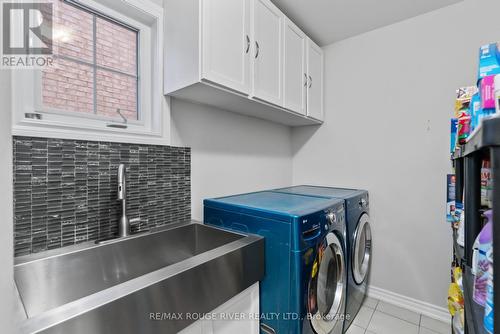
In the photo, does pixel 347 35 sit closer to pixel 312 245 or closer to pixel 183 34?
pixel 183 34

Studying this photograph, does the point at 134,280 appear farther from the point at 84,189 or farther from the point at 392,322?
the point at 392,322

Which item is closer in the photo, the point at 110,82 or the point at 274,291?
the point at 274,291

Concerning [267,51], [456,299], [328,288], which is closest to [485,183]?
[456,299]

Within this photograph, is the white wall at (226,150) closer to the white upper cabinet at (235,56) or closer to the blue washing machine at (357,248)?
the white upper cabinet at (235,56)

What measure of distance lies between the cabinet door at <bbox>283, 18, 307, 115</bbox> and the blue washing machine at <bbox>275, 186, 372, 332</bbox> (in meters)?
0.83

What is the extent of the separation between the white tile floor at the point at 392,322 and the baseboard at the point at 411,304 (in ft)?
0.11

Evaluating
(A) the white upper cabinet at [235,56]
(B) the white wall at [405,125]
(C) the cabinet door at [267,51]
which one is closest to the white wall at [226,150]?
(A) the white upper cabinet at [235,56]

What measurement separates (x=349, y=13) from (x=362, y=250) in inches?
81.1

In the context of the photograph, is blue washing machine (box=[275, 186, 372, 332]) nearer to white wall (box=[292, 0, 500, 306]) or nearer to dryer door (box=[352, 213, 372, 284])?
dryer door (box=[352, 213, 372, 284])

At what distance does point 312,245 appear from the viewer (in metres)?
1.20

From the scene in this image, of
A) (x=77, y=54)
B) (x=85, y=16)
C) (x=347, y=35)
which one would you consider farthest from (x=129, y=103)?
(x=347, y=35)

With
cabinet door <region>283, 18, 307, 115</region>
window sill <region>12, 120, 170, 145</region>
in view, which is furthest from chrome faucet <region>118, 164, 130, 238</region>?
cabinet door <region>283, 18, 307, 115</region>

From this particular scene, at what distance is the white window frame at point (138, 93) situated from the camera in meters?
1.02

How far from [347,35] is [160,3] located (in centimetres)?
174
